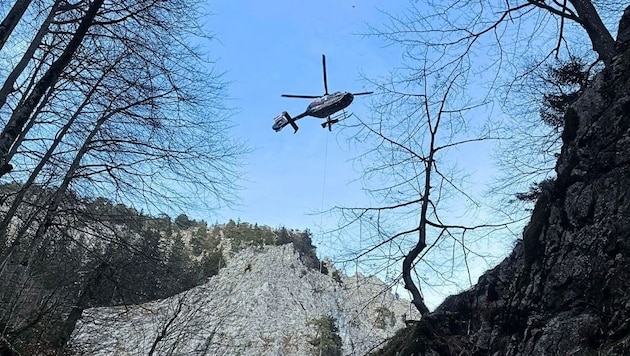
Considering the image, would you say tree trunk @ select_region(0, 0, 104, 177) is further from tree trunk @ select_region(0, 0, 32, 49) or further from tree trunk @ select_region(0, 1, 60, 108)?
tree trunk @ select_region(0, 0, 32, 49)

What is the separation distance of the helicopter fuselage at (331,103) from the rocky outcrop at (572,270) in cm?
468

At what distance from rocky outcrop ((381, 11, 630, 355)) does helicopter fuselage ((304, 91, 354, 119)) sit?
4.68 m

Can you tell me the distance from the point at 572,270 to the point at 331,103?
6.22m

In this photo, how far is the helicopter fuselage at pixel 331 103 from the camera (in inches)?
378

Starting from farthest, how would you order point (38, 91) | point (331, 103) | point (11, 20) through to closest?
point (331, 103)
point (38, 91)
point (11, 20)

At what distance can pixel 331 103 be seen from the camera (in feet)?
31.6

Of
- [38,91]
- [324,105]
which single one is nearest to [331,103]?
[324,105]

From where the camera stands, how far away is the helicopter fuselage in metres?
9.59

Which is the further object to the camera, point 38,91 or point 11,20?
point 38,91

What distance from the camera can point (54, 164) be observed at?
6.68m

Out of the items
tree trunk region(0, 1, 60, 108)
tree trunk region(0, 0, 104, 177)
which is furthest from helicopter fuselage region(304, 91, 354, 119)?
tree trunk region(0, 1, 60, 108)

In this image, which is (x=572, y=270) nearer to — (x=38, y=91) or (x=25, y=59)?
(x=38, y=91)

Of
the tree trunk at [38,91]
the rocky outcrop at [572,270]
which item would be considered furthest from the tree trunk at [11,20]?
the rocky outcrop at [572,270]

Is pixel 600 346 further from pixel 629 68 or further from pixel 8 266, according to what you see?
pixel 8 266
